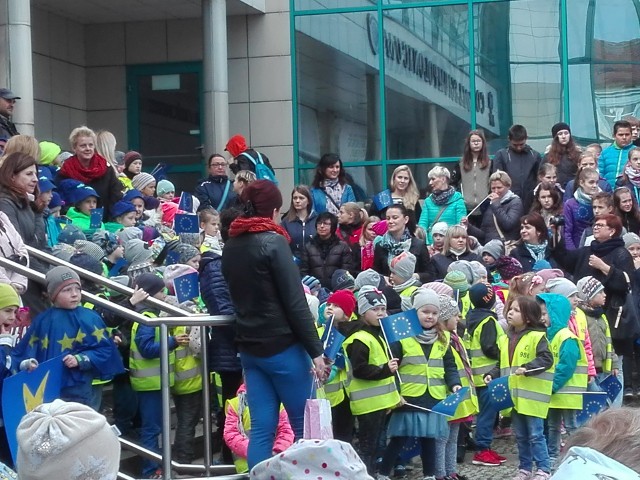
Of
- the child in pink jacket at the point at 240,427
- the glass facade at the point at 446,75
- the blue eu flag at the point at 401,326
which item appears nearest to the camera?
the child in pink jacket at the point at 240,427

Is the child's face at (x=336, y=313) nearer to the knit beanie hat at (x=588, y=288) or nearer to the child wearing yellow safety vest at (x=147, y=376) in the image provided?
the child wearing yellow safety vest at (x=147, y=376)

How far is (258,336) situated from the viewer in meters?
6.81

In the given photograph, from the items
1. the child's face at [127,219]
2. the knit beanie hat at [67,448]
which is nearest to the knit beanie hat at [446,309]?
the child's face at [127,219]

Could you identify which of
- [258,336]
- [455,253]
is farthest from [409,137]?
[258,336]

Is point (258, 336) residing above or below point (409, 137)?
below

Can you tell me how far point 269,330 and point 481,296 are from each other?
3.61 meters

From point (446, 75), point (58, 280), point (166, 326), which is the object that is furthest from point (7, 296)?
point (446, 75)

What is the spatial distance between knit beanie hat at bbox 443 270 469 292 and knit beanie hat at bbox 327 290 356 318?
4.82 feet

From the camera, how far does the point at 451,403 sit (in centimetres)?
845

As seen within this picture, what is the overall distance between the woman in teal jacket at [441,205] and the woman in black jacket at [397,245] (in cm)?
144

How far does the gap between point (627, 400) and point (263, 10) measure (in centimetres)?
822

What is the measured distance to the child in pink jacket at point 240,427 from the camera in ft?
23.6

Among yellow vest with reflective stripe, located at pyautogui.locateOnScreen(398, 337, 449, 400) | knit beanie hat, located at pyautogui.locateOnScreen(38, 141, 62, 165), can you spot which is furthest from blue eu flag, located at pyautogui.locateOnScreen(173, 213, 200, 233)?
knit beanie hat, located at pyautogui.locateOnScreen(38, 141, 62, 165)

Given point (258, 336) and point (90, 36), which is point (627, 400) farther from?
point (90, 36)
